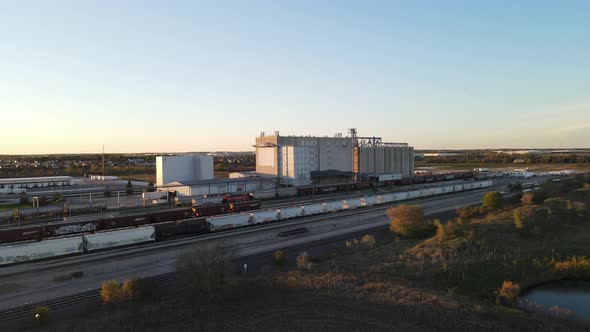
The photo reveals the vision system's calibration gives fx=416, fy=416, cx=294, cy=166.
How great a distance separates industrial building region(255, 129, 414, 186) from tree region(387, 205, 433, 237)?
39.1 metres

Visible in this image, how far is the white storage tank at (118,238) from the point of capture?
1356 inches

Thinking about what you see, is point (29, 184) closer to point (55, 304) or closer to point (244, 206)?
point (244, 206)

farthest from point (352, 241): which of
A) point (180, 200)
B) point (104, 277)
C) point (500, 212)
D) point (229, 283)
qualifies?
point (180, 200)

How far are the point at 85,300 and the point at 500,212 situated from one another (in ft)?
155

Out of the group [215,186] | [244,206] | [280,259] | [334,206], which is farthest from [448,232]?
[215,186]

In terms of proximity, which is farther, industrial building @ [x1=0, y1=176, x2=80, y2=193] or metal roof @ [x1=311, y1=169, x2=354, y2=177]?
metal roof @ [x1=311, y1=169, x2=354, y2=177]

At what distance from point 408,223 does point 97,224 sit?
30.3 meters

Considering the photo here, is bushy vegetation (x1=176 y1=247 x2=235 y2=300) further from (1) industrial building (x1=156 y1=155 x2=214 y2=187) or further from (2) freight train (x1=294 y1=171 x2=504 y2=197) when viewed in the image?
(1) industrial building (x1=156 y1=155 x2=214 y2=187)

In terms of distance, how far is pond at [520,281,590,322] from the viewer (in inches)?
963

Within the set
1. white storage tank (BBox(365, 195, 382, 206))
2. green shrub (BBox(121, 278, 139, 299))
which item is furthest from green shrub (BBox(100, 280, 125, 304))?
white storage tank (BBox(365, 195, 382, 206))

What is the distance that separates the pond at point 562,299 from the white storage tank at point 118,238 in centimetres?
2982

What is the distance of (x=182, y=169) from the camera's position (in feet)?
249

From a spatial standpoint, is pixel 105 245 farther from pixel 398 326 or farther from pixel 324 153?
pixel 324 153

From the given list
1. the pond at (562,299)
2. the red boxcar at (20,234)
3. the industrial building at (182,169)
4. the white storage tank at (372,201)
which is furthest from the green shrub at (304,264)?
the industrial building at (182,169)
